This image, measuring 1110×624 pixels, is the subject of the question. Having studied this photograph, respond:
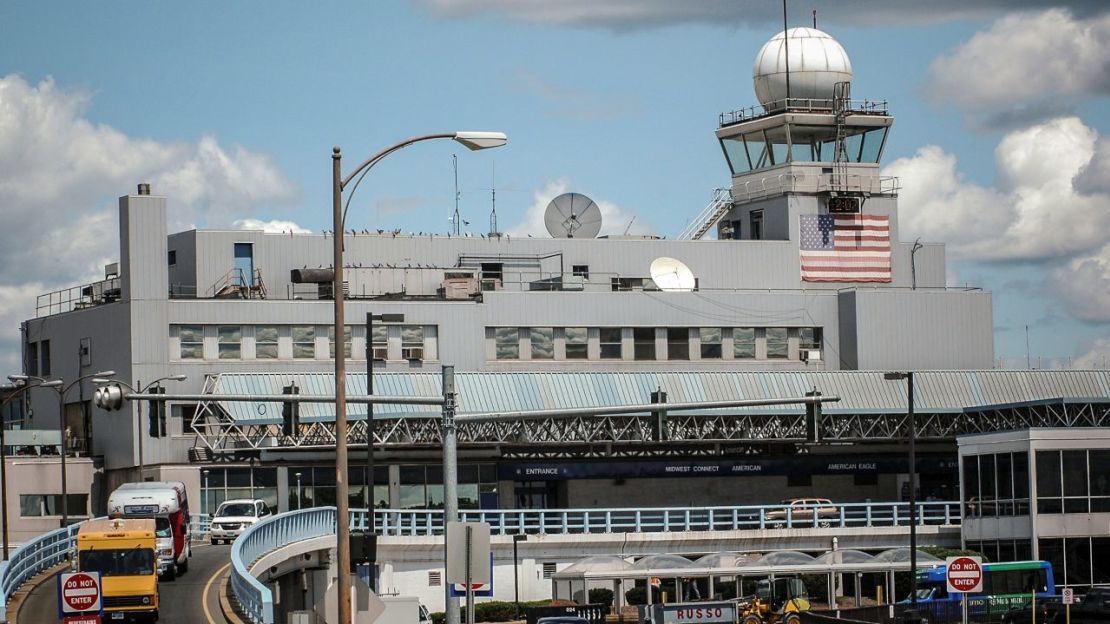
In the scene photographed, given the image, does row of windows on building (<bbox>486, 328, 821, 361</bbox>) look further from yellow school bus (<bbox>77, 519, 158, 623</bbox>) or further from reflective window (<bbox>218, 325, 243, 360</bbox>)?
yellow school bus (<bbox>77, 519, 158, 623</bbox>)

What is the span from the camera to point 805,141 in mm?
91000

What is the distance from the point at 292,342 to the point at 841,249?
28.4 metres

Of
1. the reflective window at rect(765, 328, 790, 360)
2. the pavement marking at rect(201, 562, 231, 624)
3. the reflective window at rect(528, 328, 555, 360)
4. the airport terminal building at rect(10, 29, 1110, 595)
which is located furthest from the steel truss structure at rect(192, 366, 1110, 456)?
the pavement marking at rect(201, 562, 231, 624)

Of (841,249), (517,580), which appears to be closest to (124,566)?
(517,580)

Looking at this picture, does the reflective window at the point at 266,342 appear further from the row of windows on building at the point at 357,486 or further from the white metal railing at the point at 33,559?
the white metal railing at the point at 33,559

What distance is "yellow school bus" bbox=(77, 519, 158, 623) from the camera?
46.1 metres

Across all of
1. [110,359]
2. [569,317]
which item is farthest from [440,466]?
[110,359]

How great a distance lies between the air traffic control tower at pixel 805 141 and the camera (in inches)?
3536

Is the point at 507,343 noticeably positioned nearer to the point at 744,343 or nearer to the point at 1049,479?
the point at 744,343

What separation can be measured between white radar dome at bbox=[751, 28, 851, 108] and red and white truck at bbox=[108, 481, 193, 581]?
1748 inches

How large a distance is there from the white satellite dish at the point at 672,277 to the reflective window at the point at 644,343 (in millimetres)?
2347

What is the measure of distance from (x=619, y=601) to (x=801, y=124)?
36.1 m

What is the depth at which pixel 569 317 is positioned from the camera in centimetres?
8581

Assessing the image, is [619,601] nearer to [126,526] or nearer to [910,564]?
[910,564]
